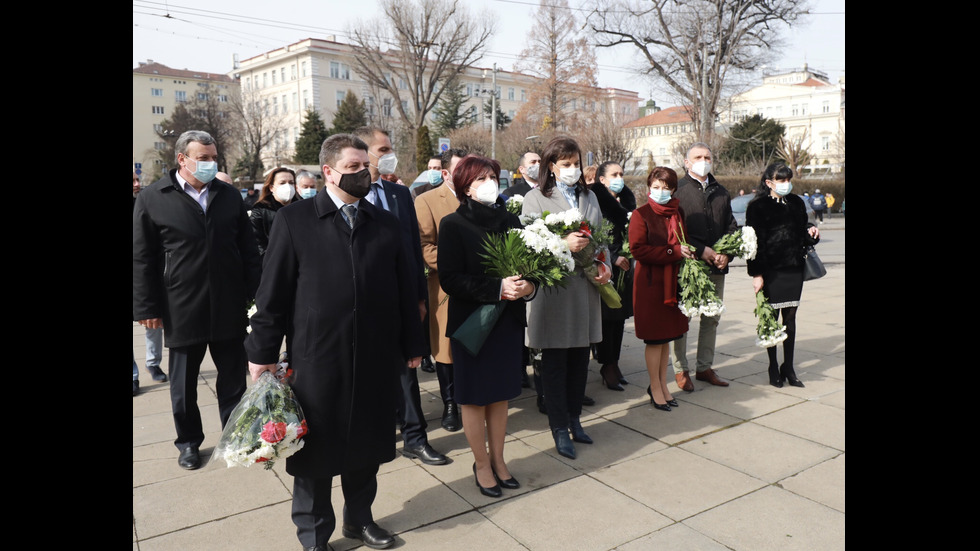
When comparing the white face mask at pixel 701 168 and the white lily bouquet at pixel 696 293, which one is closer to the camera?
the white lily bouquet at pixel 696 293

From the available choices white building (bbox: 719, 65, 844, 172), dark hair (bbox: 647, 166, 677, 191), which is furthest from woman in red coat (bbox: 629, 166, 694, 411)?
white building (bbox: 719, 65, 844, 172)

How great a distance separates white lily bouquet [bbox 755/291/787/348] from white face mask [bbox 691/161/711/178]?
127 centimetres

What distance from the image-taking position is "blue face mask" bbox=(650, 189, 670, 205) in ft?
17.9

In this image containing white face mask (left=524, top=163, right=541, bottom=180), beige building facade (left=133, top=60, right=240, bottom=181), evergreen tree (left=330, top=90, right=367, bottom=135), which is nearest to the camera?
white face mask (left=524, top=163, right=541, bottom=180)

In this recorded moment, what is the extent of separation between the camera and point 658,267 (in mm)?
5535

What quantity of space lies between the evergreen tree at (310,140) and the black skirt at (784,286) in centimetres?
5164

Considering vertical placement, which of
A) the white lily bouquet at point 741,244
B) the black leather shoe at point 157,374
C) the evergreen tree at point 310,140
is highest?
the evergreen tree at point 310,140

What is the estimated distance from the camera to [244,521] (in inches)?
146

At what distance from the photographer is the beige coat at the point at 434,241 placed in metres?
5.09

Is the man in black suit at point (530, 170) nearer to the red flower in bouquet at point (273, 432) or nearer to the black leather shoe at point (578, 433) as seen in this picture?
the black leather shoe at point (578, 433)

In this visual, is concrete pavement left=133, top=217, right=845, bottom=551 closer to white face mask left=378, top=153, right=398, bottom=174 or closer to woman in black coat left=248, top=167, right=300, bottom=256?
woman in black coat left=248, top=167, right=300, bottom=256

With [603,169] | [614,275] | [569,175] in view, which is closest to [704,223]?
[614,275]

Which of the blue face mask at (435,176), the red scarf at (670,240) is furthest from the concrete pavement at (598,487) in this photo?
Result: the blue face mask at (435,176)
